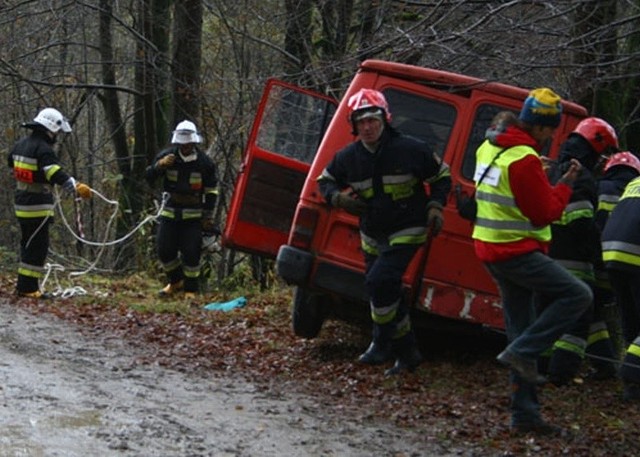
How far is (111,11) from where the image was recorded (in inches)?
799

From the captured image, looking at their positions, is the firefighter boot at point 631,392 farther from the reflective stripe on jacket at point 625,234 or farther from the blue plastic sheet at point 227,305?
the blue plastic sheet at point 227,305

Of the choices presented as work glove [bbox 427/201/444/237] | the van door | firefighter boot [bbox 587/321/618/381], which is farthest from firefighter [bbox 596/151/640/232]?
the van door

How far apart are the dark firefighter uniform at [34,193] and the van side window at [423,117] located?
465 centimetres

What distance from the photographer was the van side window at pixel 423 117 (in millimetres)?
9078

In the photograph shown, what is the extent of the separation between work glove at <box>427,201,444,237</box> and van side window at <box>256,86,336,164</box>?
7.75 ft

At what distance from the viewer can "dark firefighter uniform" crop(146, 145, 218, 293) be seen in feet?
44.0

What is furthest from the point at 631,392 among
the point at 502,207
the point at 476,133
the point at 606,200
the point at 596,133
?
the point at 476,133

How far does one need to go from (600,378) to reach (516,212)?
105 inches

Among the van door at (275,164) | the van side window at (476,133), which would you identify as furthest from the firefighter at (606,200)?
the van door at (275,164)

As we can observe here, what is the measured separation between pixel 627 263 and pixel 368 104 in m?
2.10

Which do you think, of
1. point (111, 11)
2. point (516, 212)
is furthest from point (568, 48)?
point (111, 11)

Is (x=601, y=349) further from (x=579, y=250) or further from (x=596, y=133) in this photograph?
(x=596, y=133)

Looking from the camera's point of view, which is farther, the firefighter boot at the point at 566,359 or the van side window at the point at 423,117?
the van side window at the point at 423,117

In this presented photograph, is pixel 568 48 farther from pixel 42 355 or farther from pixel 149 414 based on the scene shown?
pixel 42 355
